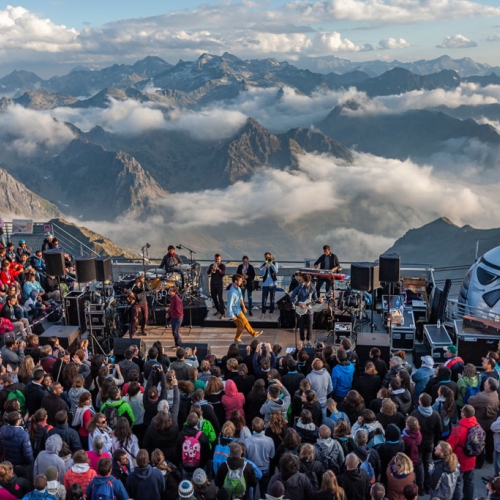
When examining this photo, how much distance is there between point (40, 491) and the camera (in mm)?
7047

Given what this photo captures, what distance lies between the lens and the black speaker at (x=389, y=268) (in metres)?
15.4

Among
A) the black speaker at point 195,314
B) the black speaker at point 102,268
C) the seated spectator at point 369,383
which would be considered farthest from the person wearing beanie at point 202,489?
the black speaker at point 195,314

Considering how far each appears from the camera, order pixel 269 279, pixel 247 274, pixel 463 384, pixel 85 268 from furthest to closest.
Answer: pixel 247 274 < pixel 269 279 < pixel 85 268 < pixel 463 384

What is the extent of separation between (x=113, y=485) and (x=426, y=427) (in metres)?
4.41

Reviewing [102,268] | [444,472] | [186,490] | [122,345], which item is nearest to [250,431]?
[186,490]

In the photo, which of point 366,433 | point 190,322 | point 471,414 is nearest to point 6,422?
point 366,433

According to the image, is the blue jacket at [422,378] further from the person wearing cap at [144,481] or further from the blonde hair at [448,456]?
the person wearing cap at [144,481]

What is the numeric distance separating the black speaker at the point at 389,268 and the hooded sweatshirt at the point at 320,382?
19.4ft

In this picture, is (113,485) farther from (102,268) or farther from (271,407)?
(102,268)

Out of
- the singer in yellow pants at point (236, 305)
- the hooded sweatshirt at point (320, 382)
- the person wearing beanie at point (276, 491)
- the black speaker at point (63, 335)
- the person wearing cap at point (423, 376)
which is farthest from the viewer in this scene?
the singer in yellow pants at point (236, 305)

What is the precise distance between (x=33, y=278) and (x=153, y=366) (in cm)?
831

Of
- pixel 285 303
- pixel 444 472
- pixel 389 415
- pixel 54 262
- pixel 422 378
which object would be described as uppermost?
pixel 54 262

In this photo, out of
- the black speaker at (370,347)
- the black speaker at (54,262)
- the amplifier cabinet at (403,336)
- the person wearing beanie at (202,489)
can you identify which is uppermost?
the black speaker at (54,262)

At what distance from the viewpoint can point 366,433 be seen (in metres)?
7.75
